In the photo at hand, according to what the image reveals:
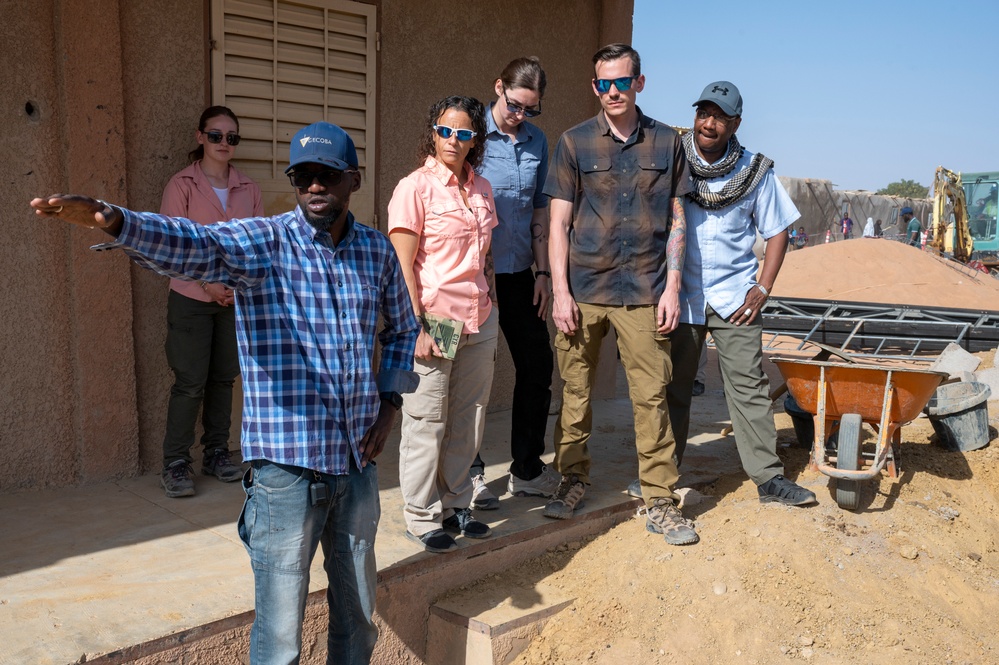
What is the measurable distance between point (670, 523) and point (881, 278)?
15.4m

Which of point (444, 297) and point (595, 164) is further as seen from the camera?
point (595, 164)

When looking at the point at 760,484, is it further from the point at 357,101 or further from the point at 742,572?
the point at 357,101

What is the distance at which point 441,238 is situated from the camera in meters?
3.86

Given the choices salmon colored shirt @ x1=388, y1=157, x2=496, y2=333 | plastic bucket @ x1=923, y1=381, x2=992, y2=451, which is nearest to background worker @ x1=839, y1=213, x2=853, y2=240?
plastic bucket @ x1=923, y1=381, x2=992, y2=451

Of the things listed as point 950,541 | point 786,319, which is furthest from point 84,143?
point 786,319

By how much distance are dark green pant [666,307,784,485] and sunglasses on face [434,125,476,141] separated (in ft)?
5.39

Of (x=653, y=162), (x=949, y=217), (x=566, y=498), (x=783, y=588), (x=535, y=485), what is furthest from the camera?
(x=949, y=217)

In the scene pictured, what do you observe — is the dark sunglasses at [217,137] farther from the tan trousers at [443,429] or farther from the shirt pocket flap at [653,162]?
the shirt pocket flap at [653,162]

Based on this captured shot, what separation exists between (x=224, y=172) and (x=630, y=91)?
2131mm

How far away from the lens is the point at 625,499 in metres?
4.83

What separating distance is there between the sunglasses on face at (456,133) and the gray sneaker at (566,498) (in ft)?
5.88

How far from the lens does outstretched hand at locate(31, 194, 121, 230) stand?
2039 mm

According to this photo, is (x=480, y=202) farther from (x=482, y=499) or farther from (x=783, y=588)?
(x=783, y=588)

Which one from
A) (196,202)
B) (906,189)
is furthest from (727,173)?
(906,189)
